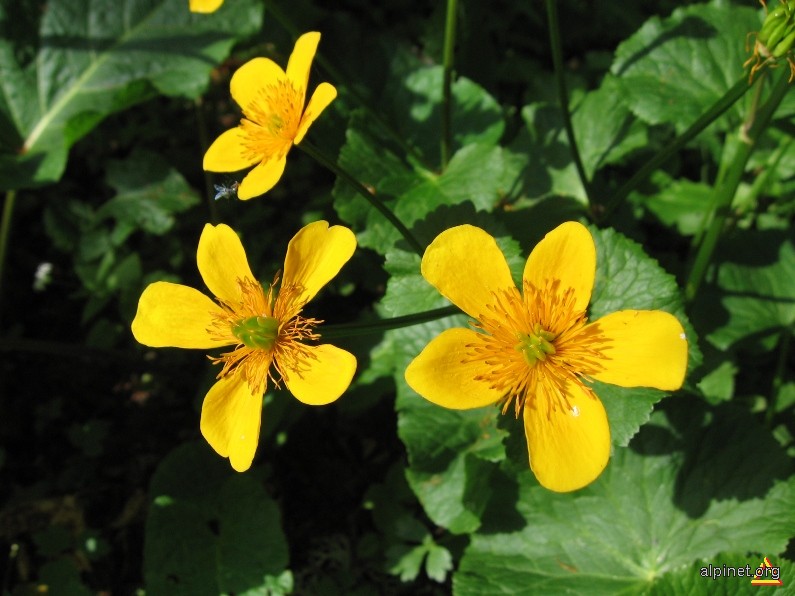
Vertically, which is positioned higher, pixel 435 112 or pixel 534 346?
pixel 435 112

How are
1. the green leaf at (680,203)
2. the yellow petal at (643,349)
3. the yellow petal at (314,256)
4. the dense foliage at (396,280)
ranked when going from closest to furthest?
the yellow petal at (643,349) < the yellow petal at (314,256) < the dense foliage at (396,280) < the green leaf at (680,203)

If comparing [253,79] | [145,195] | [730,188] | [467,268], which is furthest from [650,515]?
[145,195]

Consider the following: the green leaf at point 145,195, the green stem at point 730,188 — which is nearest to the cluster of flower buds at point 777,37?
the green stem at point 730,188

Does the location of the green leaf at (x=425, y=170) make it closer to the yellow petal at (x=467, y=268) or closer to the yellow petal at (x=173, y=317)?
the yellow petal at (x=467, y=268)

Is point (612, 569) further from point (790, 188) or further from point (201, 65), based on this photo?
point (201, 65)

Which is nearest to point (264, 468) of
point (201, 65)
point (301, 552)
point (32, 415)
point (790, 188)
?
point (301, 552)

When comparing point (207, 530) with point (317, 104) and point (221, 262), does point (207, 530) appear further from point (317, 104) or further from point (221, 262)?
point (317, 104)
